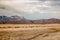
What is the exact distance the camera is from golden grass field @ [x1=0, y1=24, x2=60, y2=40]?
1.89 m

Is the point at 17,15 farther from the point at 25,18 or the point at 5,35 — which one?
the point at 5,35

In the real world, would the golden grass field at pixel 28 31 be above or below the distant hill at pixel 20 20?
below

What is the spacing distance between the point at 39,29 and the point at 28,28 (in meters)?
0.12

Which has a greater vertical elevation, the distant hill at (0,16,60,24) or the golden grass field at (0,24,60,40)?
the distant hill at (0,16,60,24)

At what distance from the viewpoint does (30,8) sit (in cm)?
190

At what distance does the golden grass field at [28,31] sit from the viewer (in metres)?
1.89

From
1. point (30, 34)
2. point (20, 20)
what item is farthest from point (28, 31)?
point (20, 20)

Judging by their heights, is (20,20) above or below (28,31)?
above

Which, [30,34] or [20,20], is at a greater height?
[20,20]

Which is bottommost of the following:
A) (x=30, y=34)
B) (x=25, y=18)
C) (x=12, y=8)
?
(x=30, y=34)

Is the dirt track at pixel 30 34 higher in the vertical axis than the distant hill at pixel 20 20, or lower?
lower

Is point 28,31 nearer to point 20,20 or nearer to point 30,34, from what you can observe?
point 30,34

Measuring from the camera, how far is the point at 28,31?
6.22 ft

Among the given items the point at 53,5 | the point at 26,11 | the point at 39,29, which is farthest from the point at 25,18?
the point at 53,5
